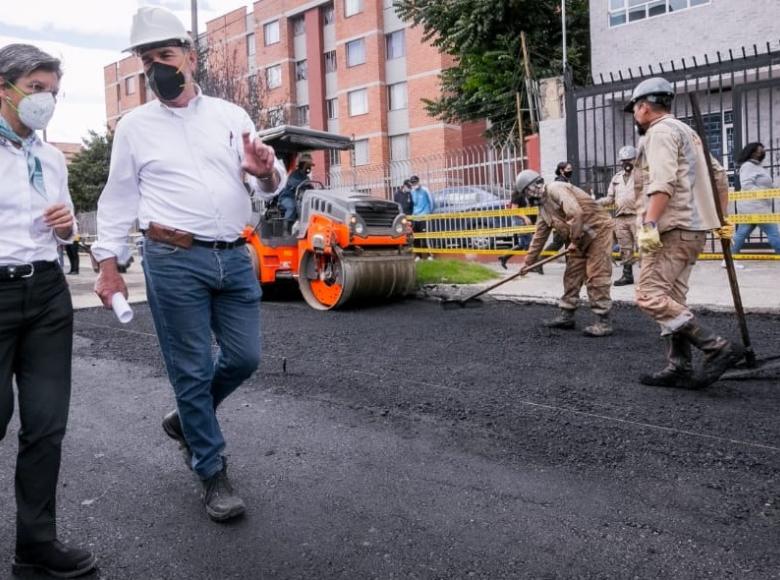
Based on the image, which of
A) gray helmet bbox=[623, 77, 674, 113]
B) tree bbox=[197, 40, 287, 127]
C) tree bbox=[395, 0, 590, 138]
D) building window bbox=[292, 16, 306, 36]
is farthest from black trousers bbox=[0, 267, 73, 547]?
building window bbox=[292, 16, 306, 36]

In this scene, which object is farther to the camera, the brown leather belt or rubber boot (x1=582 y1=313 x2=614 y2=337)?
rubber boot (x1=582 y1=313 x2=614 y2=337)

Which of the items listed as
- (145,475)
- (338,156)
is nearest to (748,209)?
(145,475)

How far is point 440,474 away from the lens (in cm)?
353

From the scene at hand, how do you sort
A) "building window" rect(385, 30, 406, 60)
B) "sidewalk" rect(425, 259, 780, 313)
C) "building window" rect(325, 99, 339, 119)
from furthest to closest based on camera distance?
"building window" rect(325, 99, 339, 119), "building window" rect(385, 30, 406, 60), "sidewalk" rect(425, 259, 780, 313)

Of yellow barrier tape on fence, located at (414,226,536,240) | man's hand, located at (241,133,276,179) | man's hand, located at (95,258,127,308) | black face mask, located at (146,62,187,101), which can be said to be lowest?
man's hand, located at (95,258,127,308)

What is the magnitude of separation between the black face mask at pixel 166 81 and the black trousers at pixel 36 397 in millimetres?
907

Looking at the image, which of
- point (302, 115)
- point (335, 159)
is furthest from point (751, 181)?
point (302, 115)

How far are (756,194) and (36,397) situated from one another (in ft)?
32.4

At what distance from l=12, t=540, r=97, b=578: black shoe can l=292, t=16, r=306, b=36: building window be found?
137 feet

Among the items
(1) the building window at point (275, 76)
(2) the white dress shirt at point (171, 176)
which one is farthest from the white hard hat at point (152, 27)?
(1) the building window at point (275, 76)

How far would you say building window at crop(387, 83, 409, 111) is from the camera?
3678cm

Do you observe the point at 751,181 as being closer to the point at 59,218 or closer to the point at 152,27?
the point at 152,27

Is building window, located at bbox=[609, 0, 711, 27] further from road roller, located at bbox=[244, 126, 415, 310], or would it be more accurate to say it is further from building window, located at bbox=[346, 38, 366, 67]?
building window, located at bbox=[346, 38, 366, 67]

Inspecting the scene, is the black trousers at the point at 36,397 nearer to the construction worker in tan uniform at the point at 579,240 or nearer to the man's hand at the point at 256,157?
the man's hand at the point at 256,157
